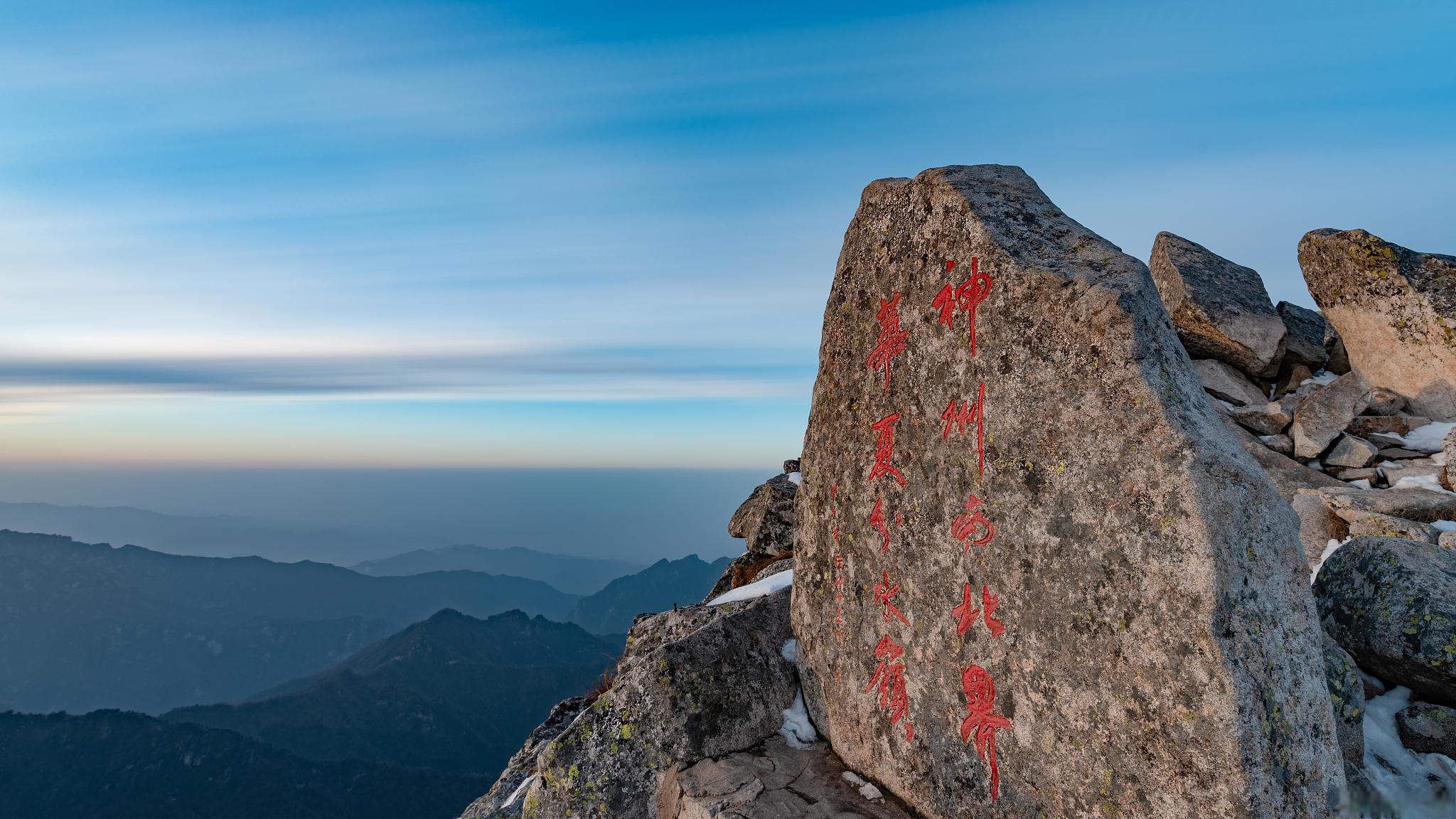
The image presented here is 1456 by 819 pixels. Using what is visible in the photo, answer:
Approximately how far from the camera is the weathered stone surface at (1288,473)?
41.7 feet

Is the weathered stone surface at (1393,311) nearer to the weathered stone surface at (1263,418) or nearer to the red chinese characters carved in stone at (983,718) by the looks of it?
the weathered stone surface at (1263,418)

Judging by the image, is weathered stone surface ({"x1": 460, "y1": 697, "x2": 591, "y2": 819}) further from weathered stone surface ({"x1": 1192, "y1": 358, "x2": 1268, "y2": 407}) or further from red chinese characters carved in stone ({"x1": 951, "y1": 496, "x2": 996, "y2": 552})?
weathered stone surface ({"x1": 1192, "y1": 358, "x2": 1268, "y2": 407})

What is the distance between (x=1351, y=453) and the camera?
42.7 feet

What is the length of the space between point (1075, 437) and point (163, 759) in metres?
187

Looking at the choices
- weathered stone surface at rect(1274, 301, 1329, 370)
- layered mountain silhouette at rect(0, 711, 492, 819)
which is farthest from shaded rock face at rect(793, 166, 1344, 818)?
layered mountain silhouette at rect(0, 711, 492, 819)

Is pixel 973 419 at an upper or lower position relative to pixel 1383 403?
lower

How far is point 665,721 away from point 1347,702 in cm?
704

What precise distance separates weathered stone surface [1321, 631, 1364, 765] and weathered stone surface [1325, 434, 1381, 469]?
6.59 meters

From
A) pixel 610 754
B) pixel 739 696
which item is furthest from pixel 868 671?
pixel 610 754

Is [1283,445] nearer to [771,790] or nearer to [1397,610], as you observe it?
[1397,610]

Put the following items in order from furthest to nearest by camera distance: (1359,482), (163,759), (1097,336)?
(163,759) → (1359,482) → (1097,336)

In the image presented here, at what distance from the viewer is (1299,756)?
562 centimetres

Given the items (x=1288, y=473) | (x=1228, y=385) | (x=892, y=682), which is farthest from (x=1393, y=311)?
→ (x=892, y=682)

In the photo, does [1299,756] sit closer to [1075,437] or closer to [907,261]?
[1075,437]
